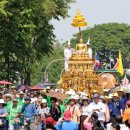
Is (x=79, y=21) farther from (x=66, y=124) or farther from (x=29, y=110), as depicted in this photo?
(x=66, y=124)

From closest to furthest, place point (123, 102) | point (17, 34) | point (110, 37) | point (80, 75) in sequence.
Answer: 1. point (123, 102)
2. point (17, 34)
3. point (80, 75)
4. point (110, 37)

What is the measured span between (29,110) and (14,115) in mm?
531

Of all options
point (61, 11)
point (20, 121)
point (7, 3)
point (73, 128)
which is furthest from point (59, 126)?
point (61, 11)

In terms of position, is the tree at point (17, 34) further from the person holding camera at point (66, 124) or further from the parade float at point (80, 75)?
the person holding camera at point (66, 124)

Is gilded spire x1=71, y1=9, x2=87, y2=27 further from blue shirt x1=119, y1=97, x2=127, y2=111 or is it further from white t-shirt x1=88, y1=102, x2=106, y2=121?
white t-shirt x1=88, y1=102, x2=106, y2=121

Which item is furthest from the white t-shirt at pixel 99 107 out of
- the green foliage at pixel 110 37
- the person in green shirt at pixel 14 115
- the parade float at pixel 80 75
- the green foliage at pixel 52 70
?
the green foliage at pixel 52 70

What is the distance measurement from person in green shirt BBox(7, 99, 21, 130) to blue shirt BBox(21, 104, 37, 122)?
0.71 ft

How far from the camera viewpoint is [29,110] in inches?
944

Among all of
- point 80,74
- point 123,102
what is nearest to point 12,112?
point 123,102

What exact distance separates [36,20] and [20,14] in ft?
26.4

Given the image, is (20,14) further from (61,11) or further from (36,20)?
(61,11)

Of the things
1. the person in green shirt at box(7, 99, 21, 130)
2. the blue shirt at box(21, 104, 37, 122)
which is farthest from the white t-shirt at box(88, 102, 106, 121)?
the person in green shirt at box(7, 99, 21, 130)

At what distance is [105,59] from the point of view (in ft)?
415

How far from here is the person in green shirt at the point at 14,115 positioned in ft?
77.6
